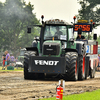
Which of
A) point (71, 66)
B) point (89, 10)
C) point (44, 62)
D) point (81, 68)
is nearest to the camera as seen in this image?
point (44, 62)

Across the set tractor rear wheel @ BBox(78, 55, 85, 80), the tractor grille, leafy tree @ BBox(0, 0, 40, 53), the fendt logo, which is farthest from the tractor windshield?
leafy tree @ BBox(0, 0, 40, 53)

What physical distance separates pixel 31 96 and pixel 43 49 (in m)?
6.93

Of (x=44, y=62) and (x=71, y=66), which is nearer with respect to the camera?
(x=44, y=62)

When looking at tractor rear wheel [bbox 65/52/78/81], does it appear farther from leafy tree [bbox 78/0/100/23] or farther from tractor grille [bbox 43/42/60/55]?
leafy tree [bbox 78/0/100/23]

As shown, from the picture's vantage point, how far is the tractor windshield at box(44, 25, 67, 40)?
1781 centimetres

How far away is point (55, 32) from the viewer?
1792cm

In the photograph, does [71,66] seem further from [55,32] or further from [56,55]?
[55,32]

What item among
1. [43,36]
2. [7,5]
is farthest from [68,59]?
[7,5]

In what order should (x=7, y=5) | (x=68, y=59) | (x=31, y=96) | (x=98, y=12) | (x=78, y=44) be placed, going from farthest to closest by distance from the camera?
(x=7, y=5), (x=98, y=12), (x=78, y=44), (x=68, y=59), (x=31, y=96)

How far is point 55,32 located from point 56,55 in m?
1.54

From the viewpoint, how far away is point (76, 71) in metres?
17.1

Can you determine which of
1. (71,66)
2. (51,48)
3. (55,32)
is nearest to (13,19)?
(55,32)

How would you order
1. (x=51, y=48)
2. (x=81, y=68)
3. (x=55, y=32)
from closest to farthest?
(x=51, y=48) < (x=81, y=68) < (x=55, y=32)

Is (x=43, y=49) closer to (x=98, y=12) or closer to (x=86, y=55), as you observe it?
(x=86, y=55)
